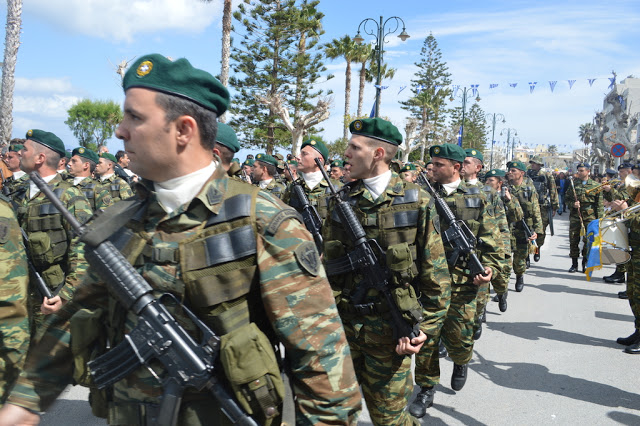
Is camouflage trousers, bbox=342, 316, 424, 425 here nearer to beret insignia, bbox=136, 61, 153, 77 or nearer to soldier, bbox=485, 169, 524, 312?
beret insignia, bbox=136, 61, 153, 77

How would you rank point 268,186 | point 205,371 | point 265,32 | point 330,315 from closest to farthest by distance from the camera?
point 205,371 → point 330,315 → point 268,186 → point 265,32

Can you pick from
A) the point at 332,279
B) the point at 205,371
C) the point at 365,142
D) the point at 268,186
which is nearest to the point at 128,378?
the point at 205,371

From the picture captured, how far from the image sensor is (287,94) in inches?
1328

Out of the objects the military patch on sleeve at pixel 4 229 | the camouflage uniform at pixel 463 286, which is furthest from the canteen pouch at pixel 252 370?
the camouflage uniform at pixel 463 286

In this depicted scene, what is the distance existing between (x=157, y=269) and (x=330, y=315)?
1.91 feet

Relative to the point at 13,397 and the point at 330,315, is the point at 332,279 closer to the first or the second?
the point at 330,315

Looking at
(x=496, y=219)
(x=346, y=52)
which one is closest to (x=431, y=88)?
(x=346, y=52)

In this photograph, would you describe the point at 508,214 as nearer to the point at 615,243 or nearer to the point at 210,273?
the point at 615,243

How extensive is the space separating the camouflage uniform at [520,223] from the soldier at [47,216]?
7440 mm

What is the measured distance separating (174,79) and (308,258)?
725 millimetres

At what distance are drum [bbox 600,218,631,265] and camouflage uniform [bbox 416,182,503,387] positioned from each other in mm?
1698

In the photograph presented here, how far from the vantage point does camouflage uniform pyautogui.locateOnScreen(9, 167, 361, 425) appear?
1.48 metres

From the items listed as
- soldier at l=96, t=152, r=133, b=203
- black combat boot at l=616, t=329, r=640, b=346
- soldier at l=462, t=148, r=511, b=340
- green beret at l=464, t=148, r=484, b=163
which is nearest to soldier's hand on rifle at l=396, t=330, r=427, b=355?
soldier at l=462, t=148, r=511, b=340

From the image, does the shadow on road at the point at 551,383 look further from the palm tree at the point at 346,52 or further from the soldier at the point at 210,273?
the palm tree at the point at 346,52
